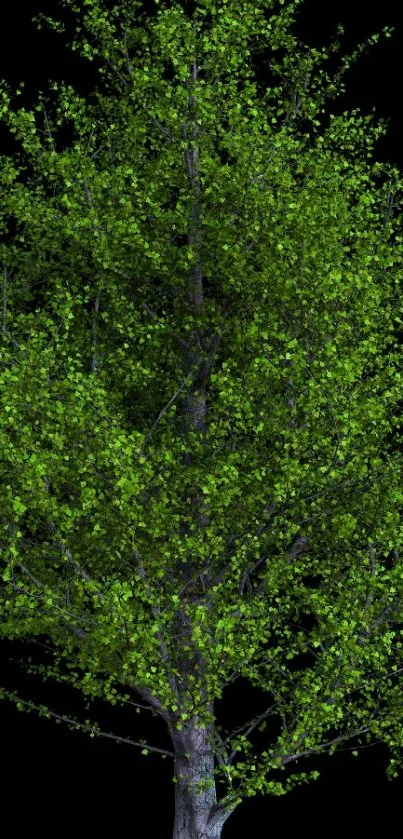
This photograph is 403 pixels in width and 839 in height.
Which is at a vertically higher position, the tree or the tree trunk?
the tree

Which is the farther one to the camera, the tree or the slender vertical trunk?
the slender vertical trunk

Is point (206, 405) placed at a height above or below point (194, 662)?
above

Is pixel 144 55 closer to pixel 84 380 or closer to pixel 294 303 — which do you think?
pixel 294 303

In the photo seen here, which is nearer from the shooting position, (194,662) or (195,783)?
(195,783)

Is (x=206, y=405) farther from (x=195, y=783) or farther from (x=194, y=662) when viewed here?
(x=195, y=783)

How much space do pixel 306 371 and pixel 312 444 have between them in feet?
2.71

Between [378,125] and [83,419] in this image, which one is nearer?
[83,419]

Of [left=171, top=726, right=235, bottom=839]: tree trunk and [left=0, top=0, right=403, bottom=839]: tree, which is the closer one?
[left=0, top=0, right=403, bottom=839]: tree

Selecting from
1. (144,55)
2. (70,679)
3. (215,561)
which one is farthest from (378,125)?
(70,679)

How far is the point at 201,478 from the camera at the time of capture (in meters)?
15.4

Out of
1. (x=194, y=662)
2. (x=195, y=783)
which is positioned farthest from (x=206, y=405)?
(x=195, y=783)

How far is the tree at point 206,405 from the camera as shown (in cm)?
1508

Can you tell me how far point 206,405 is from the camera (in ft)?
58.1

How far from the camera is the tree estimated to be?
1508 centimetres
